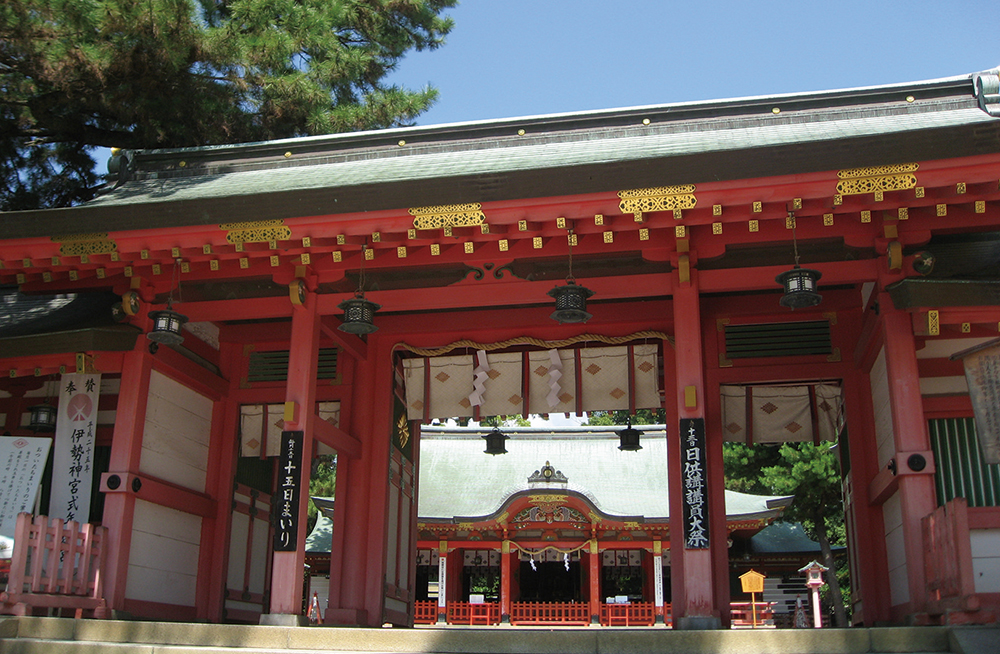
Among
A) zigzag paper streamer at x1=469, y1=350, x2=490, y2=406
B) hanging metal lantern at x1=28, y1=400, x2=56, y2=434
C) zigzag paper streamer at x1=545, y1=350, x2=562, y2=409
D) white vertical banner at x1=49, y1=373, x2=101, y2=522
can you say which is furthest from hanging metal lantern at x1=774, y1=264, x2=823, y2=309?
hanging metal lantern at x1=28, y1=400, x2=56, y2=434

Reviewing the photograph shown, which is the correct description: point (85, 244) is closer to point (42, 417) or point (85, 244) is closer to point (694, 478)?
point (42, 417)

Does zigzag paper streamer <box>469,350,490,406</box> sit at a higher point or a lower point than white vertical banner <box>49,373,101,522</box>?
higher

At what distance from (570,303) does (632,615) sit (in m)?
12.2

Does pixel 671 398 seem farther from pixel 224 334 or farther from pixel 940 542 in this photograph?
pixel 224 334

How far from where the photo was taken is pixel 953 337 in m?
6.75

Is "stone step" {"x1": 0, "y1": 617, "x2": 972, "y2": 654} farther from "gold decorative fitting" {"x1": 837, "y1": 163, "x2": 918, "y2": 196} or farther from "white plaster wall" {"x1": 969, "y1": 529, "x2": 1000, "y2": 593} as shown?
"gold decorative fitting" {"x1": 837, "y1": 163, "x2": 918, "y2": 196}

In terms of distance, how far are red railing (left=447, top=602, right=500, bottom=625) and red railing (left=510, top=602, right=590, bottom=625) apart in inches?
14.7

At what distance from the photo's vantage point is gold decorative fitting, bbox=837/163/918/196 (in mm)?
5688

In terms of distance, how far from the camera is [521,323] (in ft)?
28.5

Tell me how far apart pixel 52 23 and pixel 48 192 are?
4082mm

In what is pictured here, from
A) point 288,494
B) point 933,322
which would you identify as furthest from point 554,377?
point 933,322

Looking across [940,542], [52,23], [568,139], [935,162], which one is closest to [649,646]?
[940,542]

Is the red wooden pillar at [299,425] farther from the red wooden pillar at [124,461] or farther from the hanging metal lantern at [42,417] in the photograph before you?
the hanging metal lantern at [42,417]

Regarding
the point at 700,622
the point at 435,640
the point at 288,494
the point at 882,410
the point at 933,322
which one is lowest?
the point at 435,640
